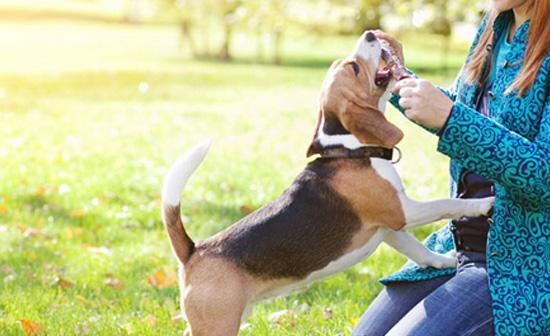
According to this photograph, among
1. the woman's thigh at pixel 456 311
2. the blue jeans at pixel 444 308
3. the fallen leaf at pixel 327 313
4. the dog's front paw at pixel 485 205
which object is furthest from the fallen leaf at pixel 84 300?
the dog's front paw at pixel 485 205

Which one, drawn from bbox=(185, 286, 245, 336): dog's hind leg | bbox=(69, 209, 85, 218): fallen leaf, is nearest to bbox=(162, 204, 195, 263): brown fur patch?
bbox=(185, 286, 245, 336): dog's hind leg

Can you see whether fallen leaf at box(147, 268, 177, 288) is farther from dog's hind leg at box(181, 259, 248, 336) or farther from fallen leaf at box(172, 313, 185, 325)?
dog's hind leg at box(181, 259, 248, 336)

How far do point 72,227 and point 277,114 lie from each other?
8.23m

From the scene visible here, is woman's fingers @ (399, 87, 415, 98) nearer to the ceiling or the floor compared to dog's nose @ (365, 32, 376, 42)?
nearer to the ceiling

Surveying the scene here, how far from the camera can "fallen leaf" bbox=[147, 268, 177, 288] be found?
17.9 feet

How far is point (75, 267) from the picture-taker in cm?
576

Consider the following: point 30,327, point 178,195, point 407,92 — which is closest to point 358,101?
point 407,92

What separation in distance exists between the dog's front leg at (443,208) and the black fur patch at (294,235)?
0.22 meters

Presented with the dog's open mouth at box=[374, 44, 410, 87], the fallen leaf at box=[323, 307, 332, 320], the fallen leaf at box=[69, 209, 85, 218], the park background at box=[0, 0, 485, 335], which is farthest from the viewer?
the fallen leaf at box=[69, 209, 85, 218]

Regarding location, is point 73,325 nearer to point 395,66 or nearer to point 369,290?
point 369,290

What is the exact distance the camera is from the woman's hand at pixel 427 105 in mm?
3195

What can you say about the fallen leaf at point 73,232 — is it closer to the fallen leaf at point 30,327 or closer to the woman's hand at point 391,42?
the fallen leaf at point 30,327

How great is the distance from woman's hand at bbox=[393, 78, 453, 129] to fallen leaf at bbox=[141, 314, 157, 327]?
2.14m

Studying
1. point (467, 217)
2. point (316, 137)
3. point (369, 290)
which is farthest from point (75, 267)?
point (467, 217)
